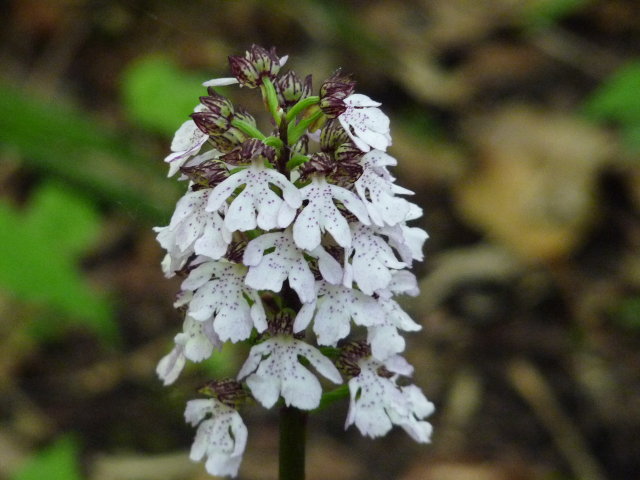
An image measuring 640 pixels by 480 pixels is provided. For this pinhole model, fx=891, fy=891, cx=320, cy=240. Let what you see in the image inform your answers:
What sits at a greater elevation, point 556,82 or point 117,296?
point 556,82

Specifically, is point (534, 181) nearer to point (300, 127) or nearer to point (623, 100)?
point (623, 100)

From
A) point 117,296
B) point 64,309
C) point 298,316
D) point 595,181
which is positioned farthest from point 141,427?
point 595,181

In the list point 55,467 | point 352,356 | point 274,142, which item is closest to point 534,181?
point 55,467

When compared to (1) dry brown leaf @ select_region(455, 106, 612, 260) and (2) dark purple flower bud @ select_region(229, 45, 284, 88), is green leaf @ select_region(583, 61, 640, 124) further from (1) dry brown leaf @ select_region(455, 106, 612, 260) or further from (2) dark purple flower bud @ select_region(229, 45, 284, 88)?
(2) dark purple flower bud @ select_region(229, 45, 284, 88)

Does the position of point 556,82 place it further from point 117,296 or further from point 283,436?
point 283,436

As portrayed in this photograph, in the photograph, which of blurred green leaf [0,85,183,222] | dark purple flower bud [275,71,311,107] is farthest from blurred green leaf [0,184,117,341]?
dark purple flower bud [275,71,311,107]

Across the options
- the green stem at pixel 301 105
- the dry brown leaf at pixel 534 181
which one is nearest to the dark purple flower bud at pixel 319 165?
the green stem at pixel 301 105
